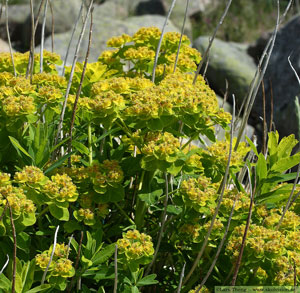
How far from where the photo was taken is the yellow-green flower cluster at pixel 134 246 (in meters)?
1.33

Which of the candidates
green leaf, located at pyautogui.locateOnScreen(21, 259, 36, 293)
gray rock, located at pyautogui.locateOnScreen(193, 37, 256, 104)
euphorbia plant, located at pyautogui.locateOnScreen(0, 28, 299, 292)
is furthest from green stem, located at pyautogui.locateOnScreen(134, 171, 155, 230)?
gray rock, located at pyautogui.locateOnScreen(193, 37, 256, 104)

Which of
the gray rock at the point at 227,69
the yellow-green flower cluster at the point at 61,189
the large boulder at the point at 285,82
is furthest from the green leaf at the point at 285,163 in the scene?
the gray rock at the point at 227,69

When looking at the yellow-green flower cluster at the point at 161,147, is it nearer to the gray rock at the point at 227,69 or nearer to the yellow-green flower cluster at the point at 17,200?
the yellow-green flower cluster at the point at 17,200

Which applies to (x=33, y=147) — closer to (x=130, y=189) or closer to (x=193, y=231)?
(x=130, y=189)

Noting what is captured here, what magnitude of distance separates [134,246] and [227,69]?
17.7 feet

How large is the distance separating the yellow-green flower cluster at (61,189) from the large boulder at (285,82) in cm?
381

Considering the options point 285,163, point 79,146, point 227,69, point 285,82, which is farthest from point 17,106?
point 227,69

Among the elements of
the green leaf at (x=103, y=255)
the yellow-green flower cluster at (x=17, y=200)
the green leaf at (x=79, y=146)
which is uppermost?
the green leaf at (x=79, y=146)

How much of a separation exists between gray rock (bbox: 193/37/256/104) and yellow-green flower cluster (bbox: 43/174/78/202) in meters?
4.91

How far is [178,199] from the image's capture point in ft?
4.92

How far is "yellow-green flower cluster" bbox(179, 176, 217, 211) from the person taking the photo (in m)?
1.42

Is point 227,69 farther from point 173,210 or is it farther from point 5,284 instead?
point 5,284

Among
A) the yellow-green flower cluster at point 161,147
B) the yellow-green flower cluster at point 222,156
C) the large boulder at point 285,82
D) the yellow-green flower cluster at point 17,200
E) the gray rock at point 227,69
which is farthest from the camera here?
the gray rock at point 227,69

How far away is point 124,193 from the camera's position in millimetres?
1570
